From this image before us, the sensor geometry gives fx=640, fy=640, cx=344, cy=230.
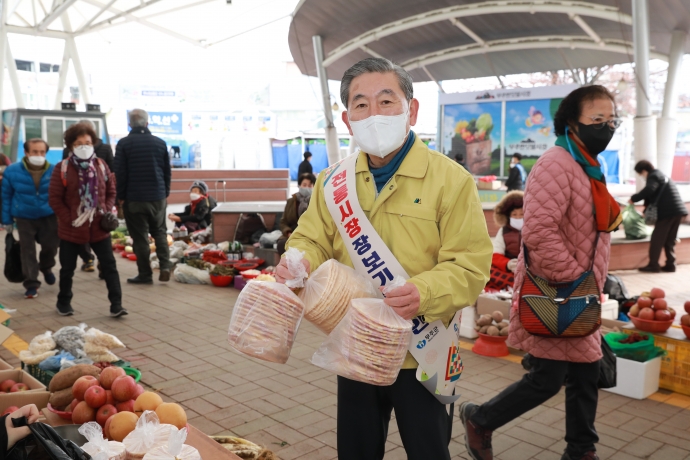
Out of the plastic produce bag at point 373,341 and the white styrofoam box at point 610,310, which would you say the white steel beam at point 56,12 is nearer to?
the white styrofoam box at point 610,310

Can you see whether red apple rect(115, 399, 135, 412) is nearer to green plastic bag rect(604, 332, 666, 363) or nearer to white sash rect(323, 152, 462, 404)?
white sash rect(323, 152, 462, 404)

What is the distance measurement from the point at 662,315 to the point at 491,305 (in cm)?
179

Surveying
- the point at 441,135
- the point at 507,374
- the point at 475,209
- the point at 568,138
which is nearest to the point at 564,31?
the point at 441,135

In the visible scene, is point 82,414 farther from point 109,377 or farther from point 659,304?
point 659,304

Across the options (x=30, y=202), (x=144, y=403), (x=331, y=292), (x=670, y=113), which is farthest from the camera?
(x=670, y=113)

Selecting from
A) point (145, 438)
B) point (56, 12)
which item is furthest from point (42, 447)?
point (56, 12)

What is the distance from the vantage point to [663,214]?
1092 centimetres

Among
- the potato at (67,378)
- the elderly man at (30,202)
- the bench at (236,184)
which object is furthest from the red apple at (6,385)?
the bench at (236,184)

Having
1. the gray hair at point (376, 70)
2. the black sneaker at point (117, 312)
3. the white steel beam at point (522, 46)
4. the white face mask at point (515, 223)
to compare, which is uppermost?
the white steel beam at point (522, 46)

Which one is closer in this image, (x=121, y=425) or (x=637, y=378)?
(x=121, y=425)

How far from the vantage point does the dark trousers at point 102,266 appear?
7.10 m

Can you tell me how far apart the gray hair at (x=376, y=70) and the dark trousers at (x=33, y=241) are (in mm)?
6886

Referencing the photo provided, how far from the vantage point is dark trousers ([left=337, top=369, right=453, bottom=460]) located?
240 cm

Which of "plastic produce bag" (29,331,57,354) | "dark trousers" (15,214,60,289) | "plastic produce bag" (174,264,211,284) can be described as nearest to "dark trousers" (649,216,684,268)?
"plastic produce bag" (174,264,211,284)
